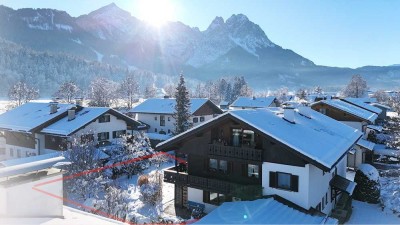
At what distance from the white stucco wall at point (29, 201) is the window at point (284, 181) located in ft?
49.3

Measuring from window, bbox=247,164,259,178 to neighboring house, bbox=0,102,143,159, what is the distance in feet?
70.7

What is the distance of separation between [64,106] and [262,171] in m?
32.0

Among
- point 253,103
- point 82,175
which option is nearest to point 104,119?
point 82,175

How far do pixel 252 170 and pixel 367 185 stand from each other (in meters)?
12.7


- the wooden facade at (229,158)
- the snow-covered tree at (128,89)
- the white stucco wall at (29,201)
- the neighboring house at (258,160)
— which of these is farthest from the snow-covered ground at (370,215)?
the snow-covered tree at (128,89)

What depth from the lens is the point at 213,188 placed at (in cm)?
2156

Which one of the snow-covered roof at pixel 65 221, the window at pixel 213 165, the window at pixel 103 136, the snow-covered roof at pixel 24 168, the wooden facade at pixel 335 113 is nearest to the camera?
the snow-covered roof at pixel 65 221

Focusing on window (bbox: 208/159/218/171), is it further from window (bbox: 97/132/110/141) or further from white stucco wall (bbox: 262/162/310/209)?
window (bbox: 97/132/110/141)

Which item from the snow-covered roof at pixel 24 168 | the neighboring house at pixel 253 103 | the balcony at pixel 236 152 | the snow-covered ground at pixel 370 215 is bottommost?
the snow-covered ground at pixel 370 215

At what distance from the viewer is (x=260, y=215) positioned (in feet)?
54.9

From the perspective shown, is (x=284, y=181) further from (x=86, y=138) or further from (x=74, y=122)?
(x=74, y=122)

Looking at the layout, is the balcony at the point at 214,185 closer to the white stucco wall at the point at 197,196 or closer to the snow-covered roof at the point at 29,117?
the white stucco wall at the point at 197,196

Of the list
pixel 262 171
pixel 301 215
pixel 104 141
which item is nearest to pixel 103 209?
pixel 262 171

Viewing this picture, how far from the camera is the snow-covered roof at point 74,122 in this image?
37469mm
